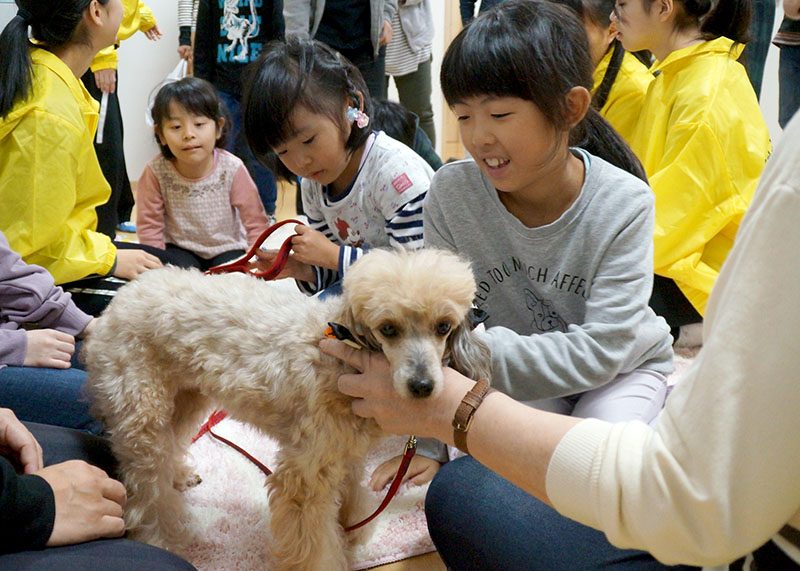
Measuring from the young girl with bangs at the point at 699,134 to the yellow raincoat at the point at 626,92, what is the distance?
277mm

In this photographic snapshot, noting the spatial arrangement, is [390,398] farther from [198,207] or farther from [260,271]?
[198,207]

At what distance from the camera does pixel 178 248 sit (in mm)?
3109

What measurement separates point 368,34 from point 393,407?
288cm

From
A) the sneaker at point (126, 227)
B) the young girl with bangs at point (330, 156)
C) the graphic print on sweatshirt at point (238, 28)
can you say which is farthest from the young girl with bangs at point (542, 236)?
the sneaker at point (126, 227)

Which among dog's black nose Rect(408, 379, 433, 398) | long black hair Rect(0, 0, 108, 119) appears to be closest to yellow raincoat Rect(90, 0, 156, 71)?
long black hair Rect(0, 0, 108, 119)

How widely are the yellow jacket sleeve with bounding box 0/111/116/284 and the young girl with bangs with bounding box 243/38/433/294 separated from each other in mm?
495

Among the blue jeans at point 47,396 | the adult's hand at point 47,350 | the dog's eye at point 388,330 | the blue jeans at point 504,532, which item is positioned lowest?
the blue jeans at point 47,396

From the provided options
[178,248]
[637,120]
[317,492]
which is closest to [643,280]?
[317,492]

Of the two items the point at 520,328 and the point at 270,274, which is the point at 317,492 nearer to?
the point at 520,328

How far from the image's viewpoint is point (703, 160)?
2199 millimetres

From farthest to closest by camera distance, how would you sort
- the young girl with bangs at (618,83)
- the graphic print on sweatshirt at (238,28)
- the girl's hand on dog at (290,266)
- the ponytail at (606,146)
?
the graphic print on sweatshirt at (238,28) → the young girl with bangs at (618,83) → the girl's hand on dog at (290,266) → the ponytail at (606,146)

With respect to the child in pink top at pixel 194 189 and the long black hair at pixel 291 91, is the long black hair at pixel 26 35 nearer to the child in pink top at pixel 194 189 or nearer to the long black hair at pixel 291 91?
the long black hair at pixel 291 91

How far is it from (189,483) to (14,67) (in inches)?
45.0

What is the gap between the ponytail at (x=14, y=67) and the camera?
5.82ft
